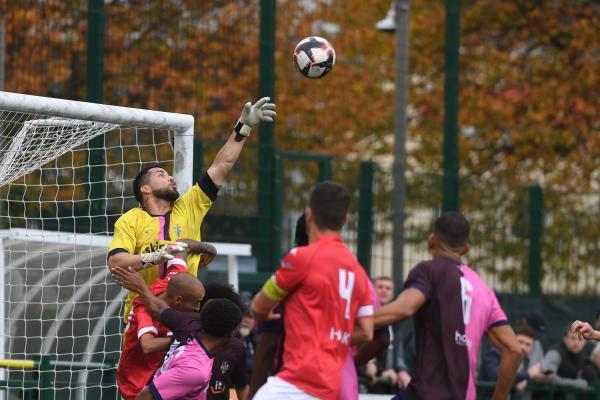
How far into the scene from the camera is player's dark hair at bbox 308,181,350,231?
23.3 feet

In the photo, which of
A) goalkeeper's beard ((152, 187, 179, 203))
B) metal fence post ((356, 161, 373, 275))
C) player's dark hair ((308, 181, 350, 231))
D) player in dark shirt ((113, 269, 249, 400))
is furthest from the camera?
metal fence post ((356, 161, 373, 275))

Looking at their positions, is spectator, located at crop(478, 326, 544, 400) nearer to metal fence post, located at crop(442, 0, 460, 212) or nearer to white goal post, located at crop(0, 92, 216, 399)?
metal fence post, located at crop(442, 0, 460, 212)

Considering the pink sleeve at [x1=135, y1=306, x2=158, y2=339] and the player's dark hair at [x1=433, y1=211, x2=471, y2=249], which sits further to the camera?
the pink sleeve at [x1=135, y1=306, x2=158, y2=339]

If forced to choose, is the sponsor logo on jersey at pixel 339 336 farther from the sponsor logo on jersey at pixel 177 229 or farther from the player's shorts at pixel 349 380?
the sponsor logo on jersey at pixel 177 229

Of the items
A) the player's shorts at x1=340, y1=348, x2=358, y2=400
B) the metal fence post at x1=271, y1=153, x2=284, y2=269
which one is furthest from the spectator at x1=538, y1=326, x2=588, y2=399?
the player's shorts at x1=340, y1=348, x2=358, y2=400

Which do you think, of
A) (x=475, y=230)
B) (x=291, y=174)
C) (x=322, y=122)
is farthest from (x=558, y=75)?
(x=291, y=174)

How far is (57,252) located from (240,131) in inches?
76.6

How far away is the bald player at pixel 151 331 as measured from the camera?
841cm

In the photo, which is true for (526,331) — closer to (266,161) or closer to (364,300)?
(266,161)

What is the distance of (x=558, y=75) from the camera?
25.4 metres

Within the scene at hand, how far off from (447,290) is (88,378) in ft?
11.8

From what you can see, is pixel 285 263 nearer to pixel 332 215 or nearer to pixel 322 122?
pixel 332 215

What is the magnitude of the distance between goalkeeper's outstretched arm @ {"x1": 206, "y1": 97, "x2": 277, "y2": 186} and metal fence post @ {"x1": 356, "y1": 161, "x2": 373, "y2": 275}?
5.66 meters

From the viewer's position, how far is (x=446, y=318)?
780 cm
